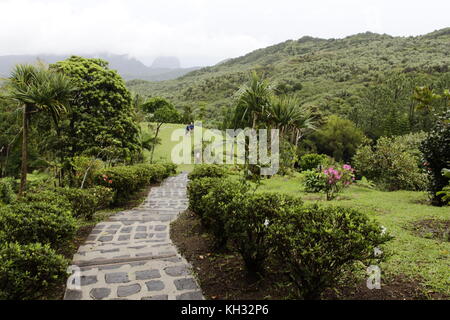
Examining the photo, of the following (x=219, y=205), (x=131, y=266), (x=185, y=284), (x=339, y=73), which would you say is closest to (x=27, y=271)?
(x=131, y=266)

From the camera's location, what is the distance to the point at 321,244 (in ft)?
7.73

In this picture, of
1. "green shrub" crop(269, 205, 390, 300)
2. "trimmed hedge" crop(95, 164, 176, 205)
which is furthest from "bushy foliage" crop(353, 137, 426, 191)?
"green shrub" crop(269, 205, 390, 300)

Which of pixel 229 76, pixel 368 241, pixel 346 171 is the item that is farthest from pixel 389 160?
pixel 229 76

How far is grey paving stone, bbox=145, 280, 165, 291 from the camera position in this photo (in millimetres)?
3026

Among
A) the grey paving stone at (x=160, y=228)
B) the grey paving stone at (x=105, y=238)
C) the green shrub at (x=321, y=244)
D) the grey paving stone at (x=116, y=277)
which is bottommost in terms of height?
the grey paving stone at (x=160, y=228)

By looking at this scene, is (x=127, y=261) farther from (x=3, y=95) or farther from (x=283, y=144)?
(x=283, y=144)

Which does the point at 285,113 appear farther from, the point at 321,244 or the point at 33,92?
the point at 321,244

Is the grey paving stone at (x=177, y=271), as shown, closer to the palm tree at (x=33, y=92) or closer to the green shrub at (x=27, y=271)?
the green shrub at (x=27, y=271)

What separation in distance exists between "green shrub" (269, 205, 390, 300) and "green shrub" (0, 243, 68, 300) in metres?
2.20

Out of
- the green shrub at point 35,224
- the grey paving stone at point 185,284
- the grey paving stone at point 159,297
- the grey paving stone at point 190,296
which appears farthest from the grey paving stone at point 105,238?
the grey paving stone at point 190,296

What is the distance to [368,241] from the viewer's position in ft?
7.66

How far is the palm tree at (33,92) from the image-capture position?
→ 671 cm

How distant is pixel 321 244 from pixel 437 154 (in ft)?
20.5

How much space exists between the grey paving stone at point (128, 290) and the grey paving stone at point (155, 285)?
11 centimetres
